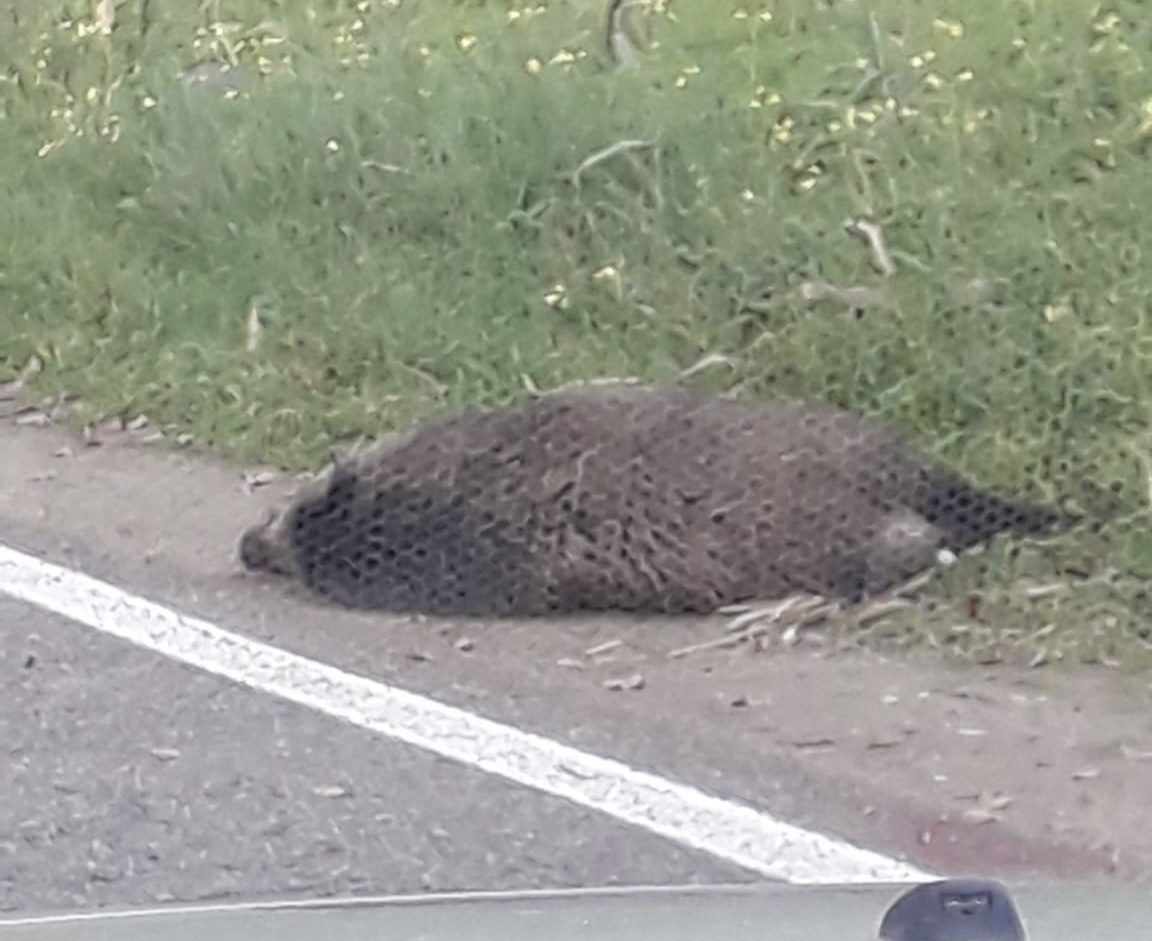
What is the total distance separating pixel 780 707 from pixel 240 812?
1262 millimetres

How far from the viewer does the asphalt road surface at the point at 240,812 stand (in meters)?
4.81

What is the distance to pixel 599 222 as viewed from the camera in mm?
8172

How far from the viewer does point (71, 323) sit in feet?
27.6

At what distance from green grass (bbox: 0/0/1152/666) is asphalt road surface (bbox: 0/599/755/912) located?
5.71 feet

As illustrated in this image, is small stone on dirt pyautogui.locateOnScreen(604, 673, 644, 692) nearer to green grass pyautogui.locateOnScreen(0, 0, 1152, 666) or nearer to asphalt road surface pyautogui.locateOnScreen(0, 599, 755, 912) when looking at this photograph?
asphalt road surface pyautogui.locateOnScreen(0, 599, 755, 912)

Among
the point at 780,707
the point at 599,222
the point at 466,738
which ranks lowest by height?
the point at 780,707

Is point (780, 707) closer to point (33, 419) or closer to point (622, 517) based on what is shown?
point (622, 517)

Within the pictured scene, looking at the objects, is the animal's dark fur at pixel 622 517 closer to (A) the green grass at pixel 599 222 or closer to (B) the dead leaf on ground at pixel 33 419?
(A) the green grass at pixel 599 222

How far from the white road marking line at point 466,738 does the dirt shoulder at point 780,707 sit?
66 millimetres

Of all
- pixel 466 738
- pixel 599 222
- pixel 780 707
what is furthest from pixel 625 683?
pixel 599 222

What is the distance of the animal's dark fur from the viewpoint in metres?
6.23

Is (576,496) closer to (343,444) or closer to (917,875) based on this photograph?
(343,444)

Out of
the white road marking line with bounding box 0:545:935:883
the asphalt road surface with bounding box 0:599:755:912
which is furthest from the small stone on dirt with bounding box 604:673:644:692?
the asphalt road surface with bounding box 0:599:755:912

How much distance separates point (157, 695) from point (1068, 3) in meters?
4.42
